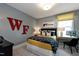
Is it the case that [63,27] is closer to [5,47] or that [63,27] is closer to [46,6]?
[46,6]

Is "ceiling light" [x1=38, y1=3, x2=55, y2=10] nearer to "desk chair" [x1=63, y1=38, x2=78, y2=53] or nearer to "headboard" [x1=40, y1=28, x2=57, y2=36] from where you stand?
"headboard" [x1=40, y1=28, x2=57, y2=36]

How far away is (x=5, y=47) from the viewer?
130cm

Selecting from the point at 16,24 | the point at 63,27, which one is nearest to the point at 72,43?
the point at 63,27

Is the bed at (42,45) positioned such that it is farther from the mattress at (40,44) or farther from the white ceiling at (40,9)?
the white ceiling at (40,9)

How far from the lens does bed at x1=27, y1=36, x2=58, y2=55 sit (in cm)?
133

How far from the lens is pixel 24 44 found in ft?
4.68

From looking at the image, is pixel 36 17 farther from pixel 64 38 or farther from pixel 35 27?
pixel 64 38

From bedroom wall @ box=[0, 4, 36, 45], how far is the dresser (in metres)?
0.05

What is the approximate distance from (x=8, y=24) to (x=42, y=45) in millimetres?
568

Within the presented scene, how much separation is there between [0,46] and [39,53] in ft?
1.80

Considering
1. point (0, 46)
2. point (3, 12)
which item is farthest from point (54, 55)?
point (3, 12)

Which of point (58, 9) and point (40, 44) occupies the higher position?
point (58, 9)

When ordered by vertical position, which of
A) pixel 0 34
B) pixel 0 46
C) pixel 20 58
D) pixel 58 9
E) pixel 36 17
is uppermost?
pixel 58 9

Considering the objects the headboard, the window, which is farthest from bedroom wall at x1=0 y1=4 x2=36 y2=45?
the window
